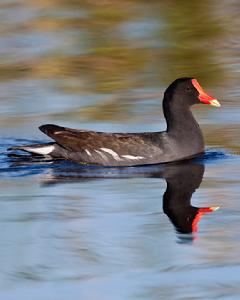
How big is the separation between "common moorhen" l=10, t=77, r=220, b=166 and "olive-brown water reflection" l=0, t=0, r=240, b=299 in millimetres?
273

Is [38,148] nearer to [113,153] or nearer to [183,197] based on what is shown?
[113,153]

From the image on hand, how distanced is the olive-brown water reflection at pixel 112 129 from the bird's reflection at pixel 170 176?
0.05 m

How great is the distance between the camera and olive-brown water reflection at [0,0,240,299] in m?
7.46

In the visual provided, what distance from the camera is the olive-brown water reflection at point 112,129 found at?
7457 mm

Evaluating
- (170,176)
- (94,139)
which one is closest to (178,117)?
(94,139)

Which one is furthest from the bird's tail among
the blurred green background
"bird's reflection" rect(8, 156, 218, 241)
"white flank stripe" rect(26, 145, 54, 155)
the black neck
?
the black neck

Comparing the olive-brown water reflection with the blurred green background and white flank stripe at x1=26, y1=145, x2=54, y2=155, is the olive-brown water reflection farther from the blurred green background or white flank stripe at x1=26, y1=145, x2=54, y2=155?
white flank stripe at x1=26, y1=145, x2=54, y2=155

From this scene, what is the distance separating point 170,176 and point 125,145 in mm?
794

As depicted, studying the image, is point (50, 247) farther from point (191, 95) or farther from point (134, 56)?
point (134, 56)

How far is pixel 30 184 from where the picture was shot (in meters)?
10.4

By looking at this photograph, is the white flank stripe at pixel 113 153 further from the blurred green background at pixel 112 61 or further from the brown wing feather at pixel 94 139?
the blurred green background at pixel 112 61

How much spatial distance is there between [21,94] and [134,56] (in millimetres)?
2269

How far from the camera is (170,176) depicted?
1095 cm

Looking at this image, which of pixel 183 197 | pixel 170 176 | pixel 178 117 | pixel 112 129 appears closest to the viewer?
pixel 183 197
